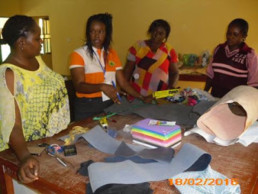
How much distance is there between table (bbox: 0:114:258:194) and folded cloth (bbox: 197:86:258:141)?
7cm

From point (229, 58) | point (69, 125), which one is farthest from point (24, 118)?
point (229, 58)

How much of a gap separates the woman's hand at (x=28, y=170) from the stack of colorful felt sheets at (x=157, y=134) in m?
0.50

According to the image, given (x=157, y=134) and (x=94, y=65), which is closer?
(x=157, y=134)

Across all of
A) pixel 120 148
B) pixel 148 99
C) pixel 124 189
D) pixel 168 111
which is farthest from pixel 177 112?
pixel 124 189

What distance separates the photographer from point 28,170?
Answer: 40.4 inches

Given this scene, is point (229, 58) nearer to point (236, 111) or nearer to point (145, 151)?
point (236, 111)

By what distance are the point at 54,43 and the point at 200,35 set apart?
340 centimetres

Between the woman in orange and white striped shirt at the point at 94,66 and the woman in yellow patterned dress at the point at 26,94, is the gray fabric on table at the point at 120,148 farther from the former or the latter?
the woman in orange and white striped shirt at the point at 94,66

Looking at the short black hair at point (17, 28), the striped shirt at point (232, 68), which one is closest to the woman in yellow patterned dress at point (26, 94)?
the short black hair at point (17, 28)

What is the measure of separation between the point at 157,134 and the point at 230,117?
479 millimetres

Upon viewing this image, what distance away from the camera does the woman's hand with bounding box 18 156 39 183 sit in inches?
39.8

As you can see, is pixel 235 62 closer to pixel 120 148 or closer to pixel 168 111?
pixel 168 111

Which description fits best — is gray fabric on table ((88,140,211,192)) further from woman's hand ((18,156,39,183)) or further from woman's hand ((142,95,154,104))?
woman's hand ((142,95,154,104))

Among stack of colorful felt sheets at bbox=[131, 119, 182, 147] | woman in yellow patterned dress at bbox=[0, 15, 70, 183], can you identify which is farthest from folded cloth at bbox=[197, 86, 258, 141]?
woman in yellow patterned dress at bbox=[0, 15, 70, 183]
